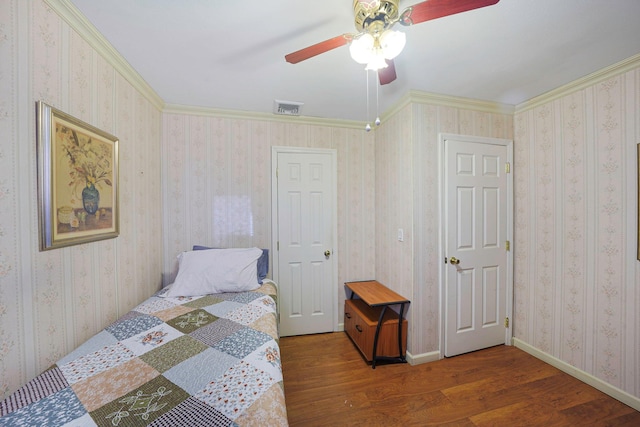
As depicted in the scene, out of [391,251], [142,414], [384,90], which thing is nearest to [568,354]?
[391,251]

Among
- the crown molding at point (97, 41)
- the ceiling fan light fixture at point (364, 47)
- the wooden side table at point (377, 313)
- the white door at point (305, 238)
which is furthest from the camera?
the white door at point (305, 238)

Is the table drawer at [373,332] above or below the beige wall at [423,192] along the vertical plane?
below

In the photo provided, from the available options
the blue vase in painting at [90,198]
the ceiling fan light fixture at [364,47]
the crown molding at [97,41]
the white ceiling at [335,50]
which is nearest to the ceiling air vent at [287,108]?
the white ceiling at [335,50]

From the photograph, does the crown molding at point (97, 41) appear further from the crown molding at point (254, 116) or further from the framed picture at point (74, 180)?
the framed picture at point (74, 180)

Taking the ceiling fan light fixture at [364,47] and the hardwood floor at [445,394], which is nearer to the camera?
the ceiling fan light fixture at [364,47]

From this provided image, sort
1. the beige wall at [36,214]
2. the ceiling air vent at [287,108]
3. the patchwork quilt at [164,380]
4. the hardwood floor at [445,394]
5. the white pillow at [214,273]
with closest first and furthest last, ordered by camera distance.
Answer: the patchwork quilt at [164,380] → the beige wall at [36,214] → the hardwood floor at [445,394] → the white pillow at [214,273] → the ceiling air vent at [287,108]

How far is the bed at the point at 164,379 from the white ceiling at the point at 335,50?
175 cm

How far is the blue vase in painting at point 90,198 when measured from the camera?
1285mm

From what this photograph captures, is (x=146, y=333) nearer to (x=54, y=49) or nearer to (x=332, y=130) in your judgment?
(x=54, y=49)

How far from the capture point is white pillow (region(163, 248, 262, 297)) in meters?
1.86

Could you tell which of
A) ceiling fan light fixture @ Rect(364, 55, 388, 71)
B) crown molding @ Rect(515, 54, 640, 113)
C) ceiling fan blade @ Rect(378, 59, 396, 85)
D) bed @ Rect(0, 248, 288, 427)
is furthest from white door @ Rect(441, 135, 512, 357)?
bed @ Rect(0, 248, 288, 427)

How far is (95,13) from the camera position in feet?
4.00

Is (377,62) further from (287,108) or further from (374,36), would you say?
(287,108)

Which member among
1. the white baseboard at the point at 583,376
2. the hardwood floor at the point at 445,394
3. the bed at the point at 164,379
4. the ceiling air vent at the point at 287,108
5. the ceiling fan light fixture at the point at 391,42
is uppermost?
the ceiling air vent at the point at 287,108
